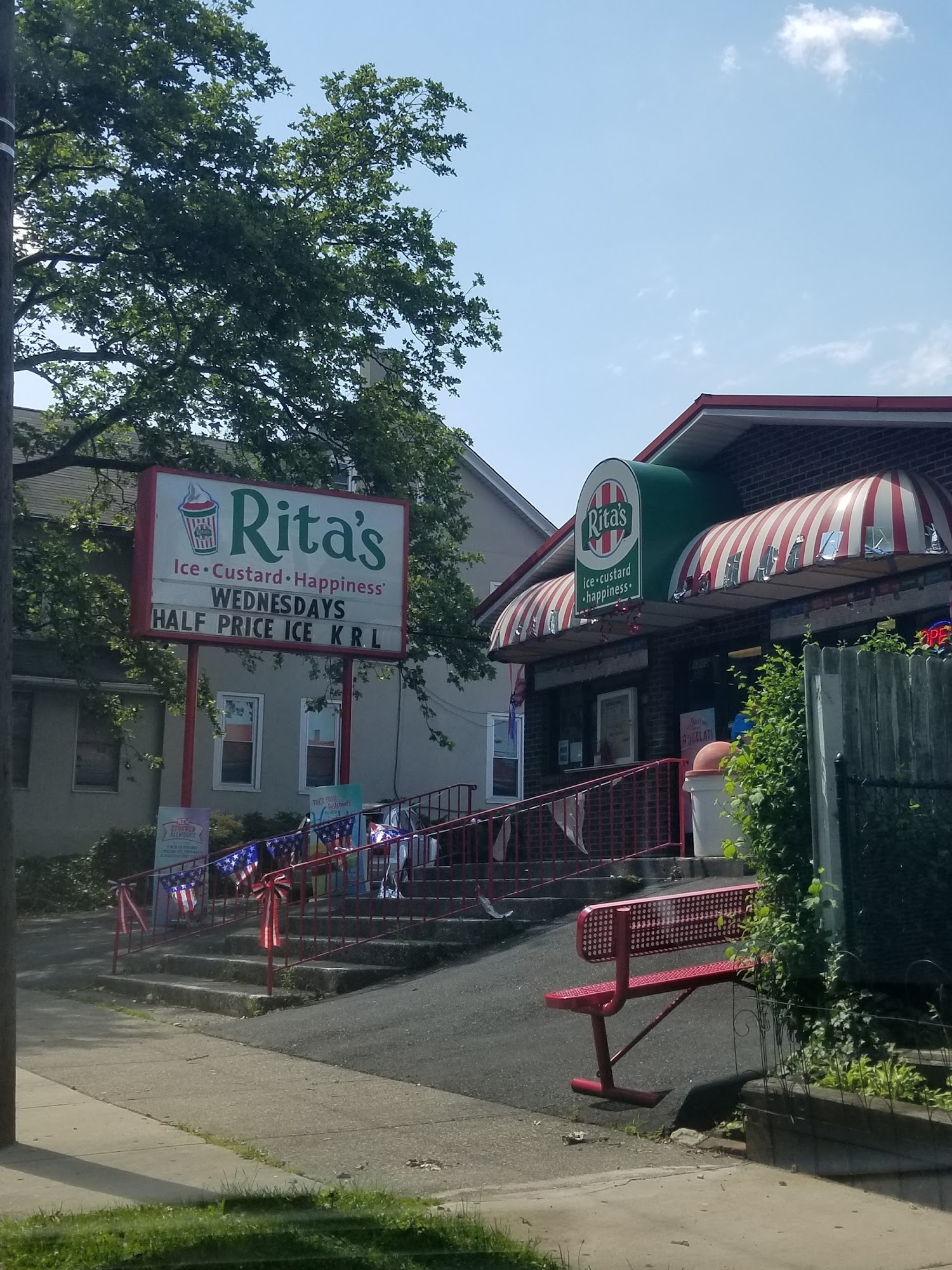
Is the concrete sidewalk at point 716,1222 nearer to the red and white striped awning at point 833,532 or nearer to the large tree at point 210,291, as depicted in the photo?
the red and white striped awning at point 833,532

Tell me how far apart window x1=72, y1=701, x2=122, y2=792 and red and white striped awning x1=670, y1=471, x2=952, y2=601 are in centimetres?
1629

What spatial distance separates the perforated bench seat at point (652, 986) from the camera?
7.46 metres

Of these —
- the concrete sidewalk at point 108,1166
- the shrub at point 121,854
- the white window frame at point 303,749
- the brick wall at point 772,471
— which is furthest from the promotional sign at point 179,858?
the white window frame at point 303,749

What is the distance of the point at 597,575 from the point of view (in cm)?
1511

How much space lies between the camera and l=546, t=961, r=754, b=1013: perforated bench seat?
7.46m

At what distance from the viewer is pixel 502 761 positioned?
3306 centimetres

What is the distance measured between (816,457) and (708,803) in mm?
4060

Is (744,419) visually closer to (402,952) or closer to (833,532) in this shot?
(833,532)

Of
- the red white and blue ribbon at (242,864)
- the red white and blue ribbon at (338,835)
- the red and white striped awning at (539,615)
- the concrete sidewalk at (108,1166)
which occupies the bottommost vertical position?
the concrete sidewalk at (108,1166)

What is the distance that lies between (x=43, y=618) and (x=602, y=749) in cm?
1040

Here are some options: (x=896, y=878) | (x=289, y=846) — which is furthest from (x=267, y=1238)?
(x=289, y=846)

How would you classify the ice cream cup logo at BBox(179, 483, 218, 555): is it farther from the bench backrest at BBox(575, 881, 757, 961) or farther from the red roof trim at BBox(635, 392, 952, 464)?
the bench backrest at BBox(575, 881, 757, 961)

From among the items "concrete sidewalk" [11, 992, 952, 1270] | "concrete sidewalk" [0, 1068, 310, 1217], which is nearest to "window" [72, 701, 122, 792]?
"concrete sidewalk" [11, 992, 952, 1270]

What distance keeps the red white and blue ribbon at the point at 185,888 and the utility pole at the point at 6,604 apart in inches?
334
